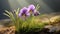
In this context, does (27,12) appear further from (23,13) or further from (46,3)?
(46,3)

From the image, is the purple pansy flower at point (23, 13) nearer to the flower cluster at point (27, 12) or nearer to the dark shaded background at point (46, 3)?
the flower cluster at point (27, 12)

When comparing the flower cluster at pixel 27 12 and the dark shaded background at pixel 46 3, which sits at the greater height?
the dark shaded background at pixel 46 3

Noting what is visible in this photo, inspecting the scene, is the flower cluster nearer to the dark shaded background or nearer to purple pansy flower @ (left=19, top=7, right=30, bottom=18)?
purple pansy flower @ (left=19, top=7, right=30, bottom=18)

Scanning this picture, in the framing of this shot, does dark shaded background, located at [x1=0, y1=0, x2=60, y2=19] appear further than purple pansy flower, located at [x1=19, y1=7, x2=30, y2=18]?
Yes

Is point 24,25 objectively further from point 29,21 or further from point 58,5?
point 58,5

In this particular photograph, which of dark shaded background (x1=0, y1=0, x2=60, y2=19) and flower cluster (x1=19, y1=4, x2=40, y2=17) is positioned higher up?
dark shaded background (x1=0, y1=0, x2=60, y2=19)

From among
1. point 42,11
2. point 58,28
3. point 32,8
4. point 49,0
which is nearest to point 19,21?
point 32,8

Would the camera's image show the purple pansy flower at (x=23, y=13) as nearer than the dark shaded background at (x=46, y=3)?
Yes

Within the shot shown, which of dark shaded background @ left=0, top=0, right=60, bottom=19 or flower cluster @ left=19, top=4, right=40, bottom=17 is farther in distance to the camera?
dark shaded background @ left=0, top=0, right=60, bottom=19

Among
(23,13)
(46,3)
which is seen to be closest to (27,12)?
(23,13)

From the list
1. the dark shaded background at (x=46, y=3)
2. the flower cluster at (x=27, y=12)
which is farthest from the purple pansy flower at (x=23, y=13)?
the dark shaded background at (x=46, y=3)

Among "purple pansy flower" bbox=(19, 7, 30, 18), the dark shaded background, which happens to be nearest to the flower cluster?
"purple pansy flower" bbox=(19, 7, 30, 18)
